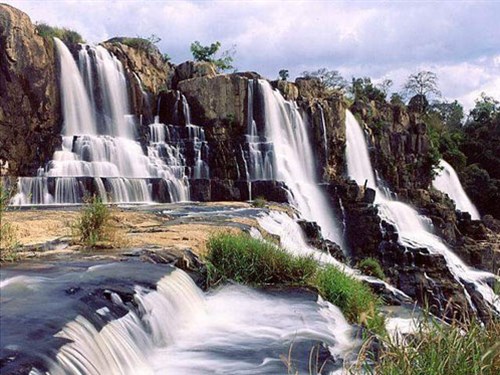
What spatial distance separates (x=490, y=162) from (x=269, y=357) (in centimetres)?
5026

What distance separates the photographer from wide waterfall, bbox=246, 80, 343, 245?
27.5 m

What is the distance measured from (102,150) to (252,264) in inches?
660

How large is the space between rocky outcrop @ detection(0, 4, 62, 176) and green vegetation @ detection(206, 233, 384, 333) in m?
16.3

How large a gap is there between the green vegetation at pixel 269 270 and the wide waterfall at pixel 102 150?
35.4ft

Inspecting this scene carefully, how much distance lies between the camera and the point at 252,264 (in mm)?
7500

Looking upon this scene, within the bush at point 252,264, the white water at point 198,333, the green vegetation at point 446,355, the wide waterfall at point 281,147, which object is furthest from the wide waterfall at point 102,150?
the green vegetation at point 446,355

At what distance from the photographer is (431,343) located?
9.75 feet

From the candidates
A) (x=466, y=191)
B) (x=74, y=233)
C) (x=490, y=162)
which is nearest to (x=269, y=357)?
(x=74, y=233)

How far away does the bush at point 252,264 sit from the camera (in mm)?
7426

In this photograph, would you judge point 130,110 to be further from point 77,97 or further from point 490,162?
point 490,162

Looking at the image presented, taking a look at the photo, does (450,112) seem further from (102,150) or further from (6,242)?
(6,242)

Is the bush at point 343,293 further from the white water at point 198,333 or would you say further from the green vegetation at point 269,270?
the white water at point 198,333

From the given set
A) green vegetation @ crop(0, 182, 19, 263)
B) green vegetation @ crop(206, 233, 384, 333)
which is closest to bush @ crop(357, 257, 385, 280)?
green vegetation @ crop(206, 233, 384, 333)

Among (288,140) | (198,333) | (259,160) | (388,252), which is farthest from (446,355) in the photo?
(288,140)
